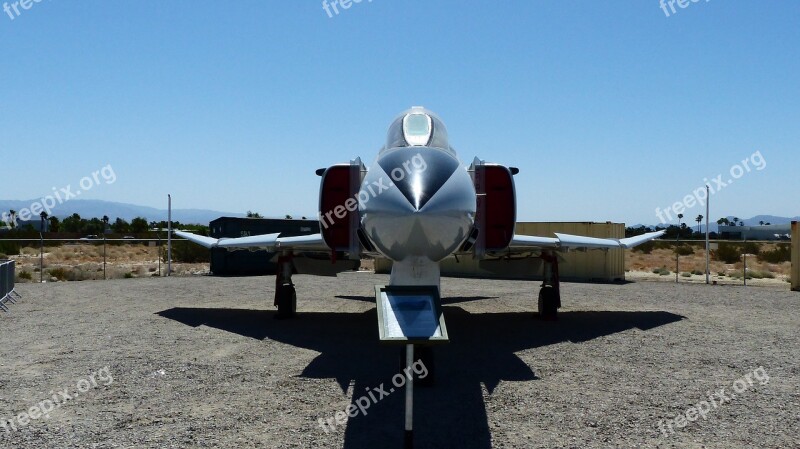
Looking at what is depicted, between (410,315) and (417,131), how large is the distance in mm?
4173

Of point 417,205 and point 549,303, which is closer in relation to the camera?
point 417,205

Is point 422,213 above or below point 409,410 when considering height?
above

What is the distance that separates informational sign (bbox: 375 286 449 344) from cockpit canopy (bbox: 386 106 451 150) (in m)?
3.44

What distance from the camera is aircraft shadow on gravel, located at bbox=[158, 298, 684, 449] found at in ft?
17.3

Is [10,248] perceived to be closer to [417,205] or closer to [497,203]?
[497,203]

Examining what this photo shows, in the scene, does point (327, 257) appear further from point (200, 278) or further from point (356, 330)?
point (200, 278)

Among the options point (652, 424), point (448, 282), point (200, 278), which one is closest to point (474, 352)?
point (652, 424)

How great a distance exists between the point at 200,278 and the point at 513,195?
16.6 metres

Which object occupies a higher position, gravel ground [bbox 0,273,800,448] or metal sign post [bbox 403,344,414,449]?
metal sign post [bbox 403,344,414,449]

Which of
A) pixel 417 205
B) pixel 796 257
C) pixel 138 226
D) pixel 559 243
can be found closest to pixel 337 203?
pixel 417 205

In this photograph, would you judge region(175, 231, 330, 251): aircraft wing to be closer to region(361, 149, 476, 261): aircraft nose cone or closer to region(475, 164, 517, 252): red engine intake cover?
region(475, 164, 517, 252): red engine intake cover

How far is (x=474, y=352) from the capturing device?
28.5 ft

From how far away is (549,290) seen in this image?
11961mm

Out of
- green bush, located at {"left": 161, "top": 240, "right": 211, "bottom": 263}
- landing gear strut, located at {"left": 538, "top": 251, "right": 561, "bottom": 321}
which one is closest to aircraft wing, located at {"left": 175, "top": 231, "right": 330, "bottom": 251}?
landing gear strut, located at {"left": 538, "top": 251, "right": 561, "bottom": 321}
